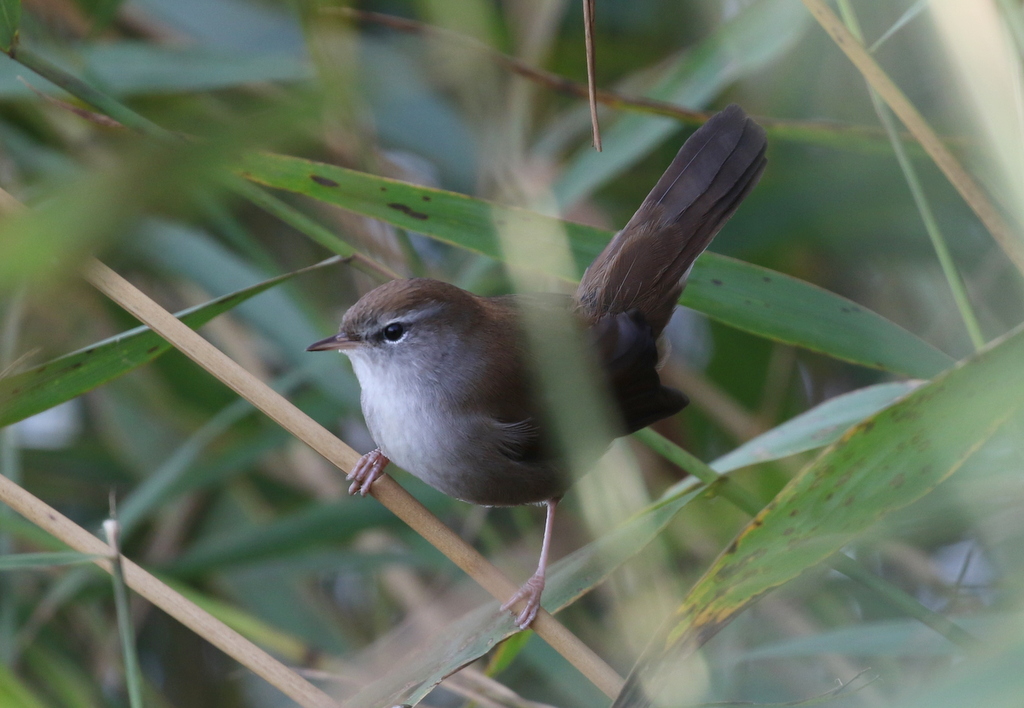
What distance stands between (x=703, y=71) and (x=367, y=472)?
5.04ft

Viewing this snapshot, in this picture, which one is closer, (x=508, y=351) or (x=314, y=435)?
(x=314, y=435)

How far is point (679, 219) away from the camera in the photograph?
231 cm

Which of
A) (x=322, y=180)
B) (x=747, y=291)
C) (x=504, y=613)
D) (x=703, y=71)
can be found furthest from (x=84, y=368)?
(x=703, y=71)

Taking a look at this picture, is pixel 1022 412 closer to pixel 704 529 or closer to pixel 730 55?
pixel 730 55

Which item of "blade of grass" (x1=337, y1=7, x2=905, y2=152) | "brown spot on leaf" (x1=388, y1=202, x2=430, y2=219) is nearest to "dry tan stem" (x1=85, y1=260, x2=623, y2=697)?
"brown spot on leaf" (x1=388, y1=202, x2=430, y2=219)

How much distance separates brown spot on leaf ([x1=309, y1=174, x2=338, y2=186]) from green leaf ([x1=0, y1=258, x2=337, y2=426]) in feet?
0.65

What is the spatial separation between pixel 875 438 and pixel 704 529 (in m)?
1.78

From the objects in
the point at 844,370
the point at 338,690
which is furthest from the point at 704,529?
the point at 338,690

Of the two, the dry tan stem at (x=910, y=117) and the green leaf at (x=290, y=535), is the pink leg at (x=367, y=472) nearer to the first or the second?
the green leaf at (x=290, y=535)

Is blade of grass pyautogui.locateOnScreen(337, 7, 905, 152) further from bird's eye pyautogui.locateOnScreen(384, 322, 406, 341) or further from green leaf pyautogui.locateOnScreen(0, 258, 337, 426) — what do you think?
green leaf pyautogui.locateOnScreen(0, 258, 337, 426)

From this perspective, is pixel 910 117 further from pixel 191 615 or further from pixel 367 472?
pixel 191 615

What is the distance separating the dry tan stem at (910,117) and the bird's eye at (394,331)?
3.79ft

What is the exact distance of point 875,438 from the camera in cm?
136

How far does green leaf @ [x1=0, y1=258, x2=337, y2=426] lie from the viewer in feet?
5.11
